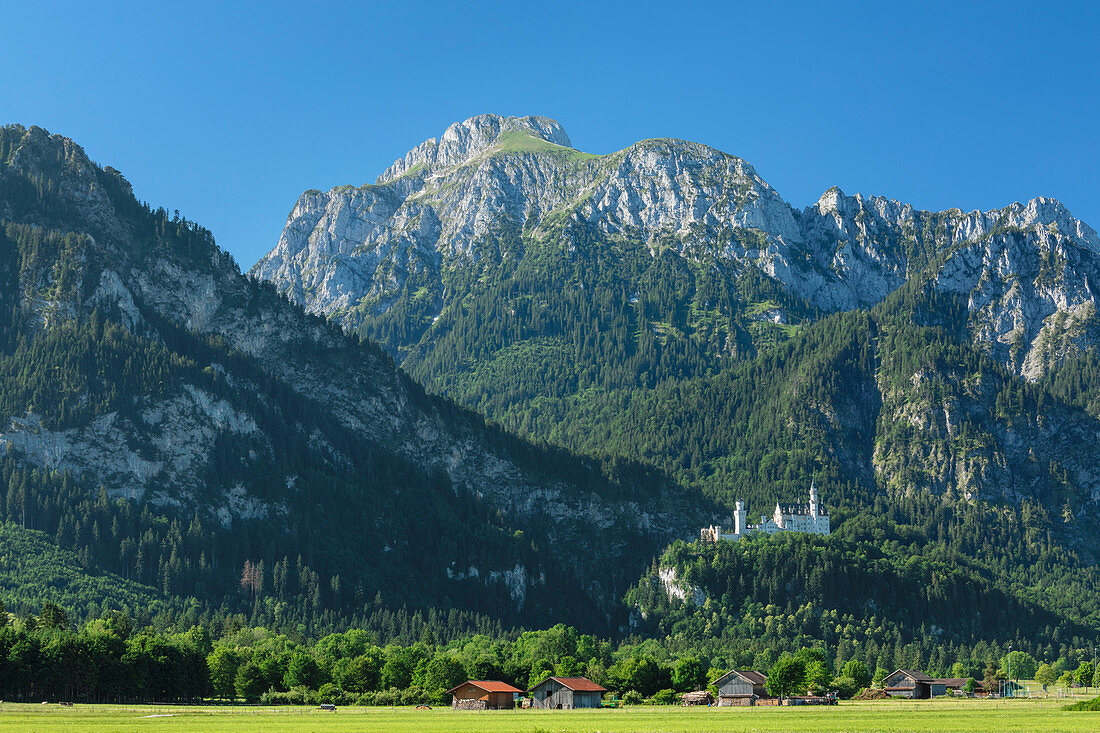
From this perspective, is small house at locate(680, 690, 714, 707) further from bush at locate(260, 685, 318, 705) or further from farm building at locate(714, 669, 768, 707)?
bush at locate(260, 685, 318, 705)

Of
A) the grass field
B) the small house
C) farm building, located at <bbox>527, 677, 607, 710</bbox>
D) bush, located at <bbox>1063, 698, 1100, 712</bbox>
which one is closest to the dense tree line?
the small house

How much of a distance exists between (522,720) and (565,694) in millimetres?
43963

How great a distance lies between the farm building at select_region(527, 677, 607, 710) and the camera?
16975 centimetres

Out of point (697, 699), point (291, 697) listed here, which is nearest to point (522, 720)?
point (291, 697)

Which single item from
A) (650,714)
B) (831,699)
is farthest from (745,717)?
(831,699)

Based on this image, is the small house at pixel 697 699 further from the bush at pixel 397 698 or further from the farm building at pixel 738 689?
the bush at pixel 397 698

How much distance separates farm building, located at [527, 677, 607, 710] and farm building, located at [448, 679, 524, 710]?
4.72 metres

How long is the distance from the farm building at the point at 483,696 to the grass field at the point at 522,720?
1424 centimetres

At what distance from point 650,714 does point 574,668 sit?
59097 millimetres

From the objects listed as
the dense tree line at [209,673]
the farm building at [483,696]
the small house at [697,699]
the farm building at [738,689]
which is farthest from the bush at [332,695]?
the farm building at [738,689]

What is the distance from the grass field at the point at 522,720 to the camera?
109375 millimetres

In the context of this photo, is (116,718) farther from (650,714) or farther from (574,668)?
(574,668)

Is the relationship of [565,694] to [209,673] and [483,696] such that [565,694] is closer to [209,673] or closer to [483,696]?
[483,696]

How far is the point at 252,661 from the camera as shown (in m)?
183
